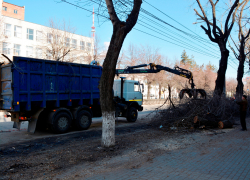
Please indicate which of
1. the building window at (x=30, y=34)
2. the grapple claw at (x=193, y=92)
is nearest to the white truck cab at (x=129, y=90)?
the grapple claw at (x=193, y=92)

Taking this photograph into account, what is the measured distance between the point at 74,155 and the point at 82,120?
15.3 ft

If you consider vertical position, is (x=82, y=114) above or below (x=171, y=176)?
above

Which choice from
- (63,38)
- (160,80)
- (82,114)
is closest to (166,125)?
(82,114)

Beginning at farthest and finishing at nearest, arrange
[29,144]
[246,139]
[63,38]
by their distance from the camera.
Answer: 1. [63,38]
2. [246,139]
3. [29,144]

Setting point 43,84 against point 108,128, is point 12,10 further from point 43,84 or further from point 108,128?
point 108,128

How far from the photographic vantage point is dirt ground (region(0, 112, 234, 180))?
483 centimetres

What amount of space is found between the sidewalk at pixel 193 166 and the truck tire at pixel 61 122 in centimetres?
479

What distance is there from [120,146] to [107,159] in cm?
134

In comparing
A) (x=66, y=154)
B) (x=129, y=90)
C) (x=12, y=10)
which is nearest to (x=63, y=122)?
(x=66, y=154)

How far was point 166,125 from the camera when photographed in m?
10.9

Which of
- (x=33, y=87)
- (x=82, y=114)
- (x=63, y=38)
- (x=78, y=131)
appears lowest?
(x=78, y=131)

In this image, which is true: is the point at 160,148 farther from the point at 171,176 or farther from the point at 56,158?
the point at 56,158

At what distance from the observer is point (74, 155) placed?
6.05m

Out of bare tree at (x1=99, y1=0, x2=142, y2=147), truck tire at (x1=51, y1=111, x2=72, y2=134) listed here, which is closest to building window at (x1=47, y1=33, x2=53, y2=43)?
truck tire at (x1=51, y1=111, x2=72, y2=134)
